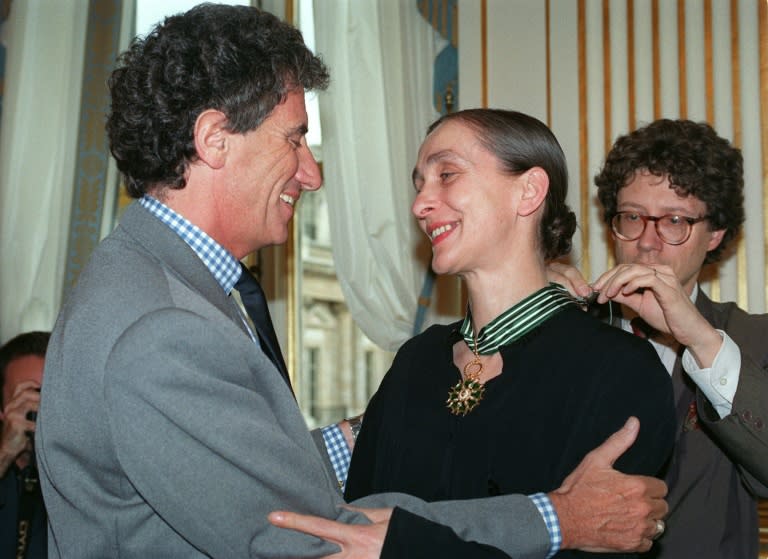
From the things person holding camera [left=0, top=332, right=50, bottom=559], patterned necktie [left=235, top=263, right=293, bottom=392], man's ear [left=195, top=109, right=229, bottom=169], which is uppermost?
man's ear [left=195, top=109, right=229, bottom=169]

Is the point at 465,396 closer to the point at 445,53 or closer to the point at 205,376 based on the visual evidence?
the point at 205,376

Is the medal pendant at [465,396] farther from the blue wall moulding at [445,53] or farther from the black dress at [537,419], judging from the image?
the blue wall moulding at [445,53]

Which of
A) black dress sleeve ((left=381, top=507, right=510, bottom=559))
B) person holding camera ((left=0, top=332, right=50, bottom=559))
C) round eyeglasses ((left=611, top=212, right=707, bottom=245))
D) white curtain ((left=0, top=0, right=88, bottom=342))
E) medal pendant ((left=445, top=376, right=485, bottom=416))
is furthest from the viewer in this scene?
white curtain ((left=0, top=0, right=88, bottom=342))

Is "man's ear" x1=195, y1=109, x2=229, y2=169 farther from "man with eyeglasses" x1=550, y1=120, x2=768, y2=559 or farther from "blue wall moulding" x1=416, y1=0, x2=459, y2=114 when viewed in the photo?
"blue wall moulding" x1=416, y1=0, x2=459, y2=114

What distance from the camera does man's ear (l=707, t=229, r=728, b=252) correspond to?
2697mm

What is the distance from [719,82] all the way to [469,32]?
1.17 metres

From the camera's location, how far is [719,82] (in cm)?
448

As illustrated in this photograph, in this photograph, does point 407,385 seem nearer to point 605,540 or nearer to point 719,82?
point 605,540

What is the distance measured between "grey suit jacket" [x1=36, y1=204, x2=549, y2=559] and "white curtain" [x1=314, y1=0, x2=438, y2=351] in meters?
3.19

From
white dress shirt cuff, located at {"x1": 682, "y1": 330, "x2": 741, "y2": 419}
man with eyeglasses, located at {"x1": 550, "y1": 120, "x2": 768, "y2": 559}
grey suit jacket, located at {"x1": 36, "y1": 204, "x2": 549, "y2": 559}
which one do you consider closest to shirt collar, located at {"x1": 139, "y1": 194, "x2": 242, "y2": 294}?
grey suit jacket, located at {"x1": 36, "y1": 204, "x2": 549, "y2": 559}

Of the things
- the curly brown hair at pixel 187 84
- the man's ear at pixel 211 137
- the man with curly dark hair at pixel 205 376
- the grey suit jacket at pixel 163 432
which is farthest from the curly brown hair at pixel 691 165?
the grey suit jacket at pixel 163 432

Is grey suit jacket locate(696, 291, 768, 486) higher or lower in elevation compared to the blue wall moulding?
lower

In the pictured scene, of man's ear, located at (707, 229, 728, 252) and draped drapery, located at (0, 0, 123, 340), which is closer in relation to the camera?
man's ear, located at (707, 229, 728, 252)

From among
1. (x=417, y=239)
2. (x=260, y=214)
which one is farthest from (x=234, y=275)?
(x=417, y=239)
